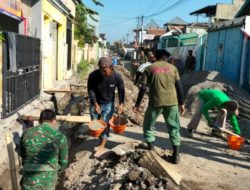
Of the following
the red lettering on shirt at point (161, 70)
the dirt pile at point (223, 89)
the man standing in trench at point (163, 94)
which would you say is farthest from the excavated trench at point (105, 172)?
the dirt pile at point (223, 89)

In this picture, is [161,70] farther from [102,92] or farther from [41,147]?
[41,147]

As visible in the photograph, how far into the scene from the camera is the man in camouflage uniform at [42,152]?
431cm

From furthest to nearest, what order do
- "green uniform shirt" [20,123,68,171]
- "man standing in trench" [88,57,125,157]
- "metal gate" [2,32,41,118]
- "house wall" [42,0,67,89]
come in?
1. "house wall" [42,0,67,89]
2. "metal gate" [2,32,41,118]
3. "man standing in trench" [88,57,125,157]
4. "green uniform shirt" [20,123,68,171]

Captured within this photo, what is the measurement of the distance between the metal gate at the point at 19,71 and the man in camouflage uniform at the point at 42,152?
4135 mm

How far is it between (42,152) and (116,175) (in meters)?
1.70

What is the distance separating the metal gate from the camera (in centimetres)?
852

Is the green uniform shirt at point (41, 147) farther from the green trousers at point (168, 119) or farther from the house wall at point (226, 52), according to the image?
the house wall at point (226, 52)

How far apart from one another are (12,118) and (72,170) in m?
2.29

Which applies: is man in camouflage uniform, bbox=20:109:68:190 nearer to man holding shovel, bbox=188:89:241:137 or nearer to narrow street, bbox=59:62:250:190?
narrow street, bbox=59:62:250:190

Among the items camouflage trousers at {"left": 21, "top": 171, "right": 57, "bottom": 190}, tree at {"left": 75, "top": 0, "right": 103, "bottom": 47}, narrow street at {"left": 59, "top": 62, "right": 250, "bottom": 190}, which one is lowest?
narrow street at {"left": 59, "top": 62, "right": 250, "bottom": 190}

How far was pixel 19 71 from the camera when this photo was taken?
31.8ft

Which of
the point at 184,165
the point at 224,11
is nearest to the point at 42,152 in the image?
the point at 184,165

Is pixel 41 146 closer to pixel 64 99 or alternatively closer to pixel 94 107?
pixel 94 107

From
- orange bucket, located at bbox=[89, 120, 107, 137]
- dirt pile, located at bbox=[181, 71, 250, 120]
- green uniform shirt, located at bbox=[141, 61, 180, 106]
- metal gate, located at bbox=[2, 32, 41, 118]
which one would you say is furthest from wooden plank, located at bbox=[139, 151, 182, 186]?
dirt pile, located at bbox=[181, 71, 250, 120]
